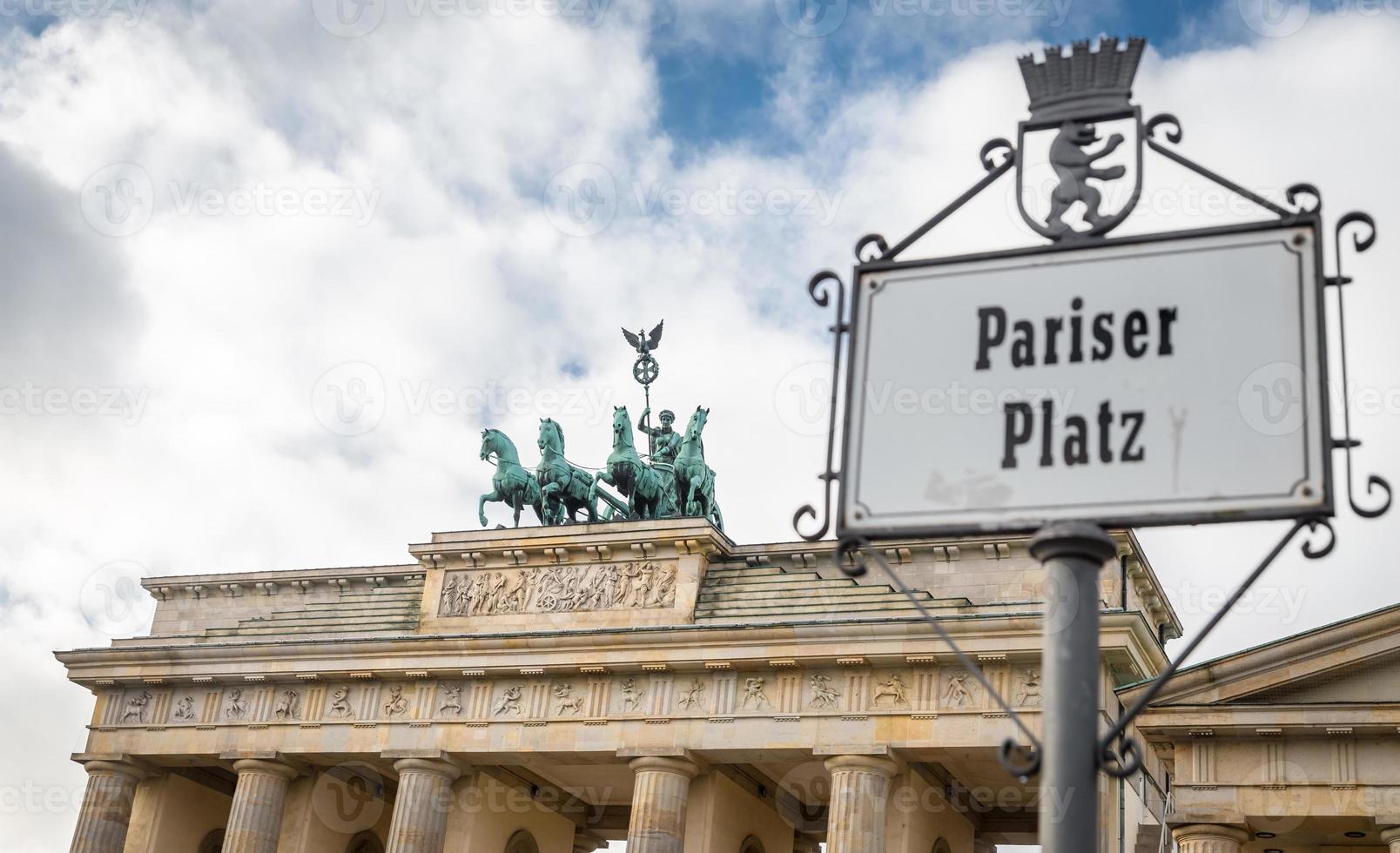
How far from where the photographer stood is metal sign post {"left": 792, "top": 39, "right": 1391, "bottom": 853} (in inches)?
185

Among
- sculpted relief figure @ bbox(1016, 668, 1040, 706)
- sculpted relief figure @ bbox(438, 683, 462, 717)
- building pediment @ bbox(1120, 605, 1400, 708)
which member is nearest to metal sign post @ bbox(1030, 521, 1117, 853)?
building pediment @ bbox(1120, 605, 1400, 708)

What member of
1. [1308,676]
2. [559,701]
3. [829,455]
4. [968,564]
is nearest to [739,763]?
[559,701]

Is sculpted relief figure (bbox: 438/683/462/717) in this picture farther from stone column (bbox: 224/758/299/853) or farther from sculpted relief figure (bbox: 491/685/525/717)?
stone column (bbox: 224/758/299/853)

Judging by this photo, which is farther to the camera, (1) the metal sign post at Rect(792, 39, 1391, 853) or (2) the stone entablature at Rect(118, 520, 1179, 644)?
(2) the stone entablature at Rect(118, 520, 1179, 644)

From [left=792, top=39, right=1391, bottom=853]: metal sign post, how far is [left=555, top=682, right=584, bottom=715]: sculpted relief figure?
3683 centimetres

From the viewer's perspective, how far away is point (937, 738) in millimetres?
37562

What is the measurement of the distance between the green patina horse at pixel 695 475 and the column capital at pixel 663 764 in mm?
7117

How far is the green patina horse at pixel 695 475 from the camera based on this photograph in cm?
4475

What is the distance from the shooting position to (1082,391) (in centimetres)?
494

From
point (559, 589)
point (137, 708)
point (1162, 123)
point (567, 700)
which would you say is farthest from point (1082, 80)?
point (137, 708)

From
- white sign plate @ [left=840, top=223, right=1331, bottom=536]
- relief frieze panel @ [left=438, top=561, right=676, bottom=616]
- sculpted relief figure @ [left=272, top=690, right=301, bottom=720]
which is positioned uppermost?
relief frieze panel @ [left=438, top=561, right=676, bottom=616]

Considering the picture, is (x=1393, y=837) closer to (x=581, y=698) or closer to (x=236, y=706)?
(x=581, y=698)

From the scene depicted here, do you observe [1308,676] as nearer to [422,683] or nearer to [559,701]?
[559,701]

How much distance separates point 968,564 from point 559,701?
10638 mm
